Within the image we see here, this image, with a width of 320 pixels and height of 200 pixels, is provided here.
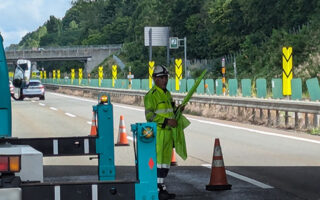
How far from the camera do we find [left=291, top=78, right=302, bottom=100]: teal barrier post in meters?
23.1

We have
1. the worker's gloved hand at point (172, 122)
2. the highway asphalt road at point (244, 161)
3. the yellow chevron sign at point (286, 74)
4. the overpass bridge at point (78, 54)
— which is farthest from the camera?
the overpass bridge at point (78, 54)

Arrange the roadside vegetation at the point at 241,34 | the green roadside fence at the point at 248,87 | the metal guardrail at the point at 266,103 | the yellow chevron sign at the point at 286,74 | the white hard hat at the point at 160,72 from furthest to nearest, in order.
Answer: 1. the roadside vegetation at the point at 241,34
2. the yellow chevron sign at the point at 286,74
3. the green roadside fence at the point at 248,87
4. the metal guardrail at the point at 266,103
5. the white hard hat at the point at 160,72

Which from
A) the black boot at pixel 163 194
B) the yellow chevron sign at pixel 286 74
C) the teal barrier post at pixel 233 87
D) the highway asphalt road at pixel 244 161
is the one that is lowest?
the highway asphalt road at pixel 244 161

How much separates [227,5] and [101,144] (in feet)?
253

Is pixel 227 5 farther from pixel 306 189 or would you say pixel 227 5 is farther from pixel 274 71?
pixel 306 189

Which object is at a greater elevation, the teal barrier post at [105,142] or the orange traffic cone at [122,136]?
the teal barrier post at [105,142]

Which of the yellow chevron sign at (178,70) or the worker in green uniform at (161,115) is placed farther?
the yellow chevron sign at (178,70)

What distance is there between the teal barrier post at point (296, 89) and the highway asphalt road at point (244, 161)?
1.76 meters

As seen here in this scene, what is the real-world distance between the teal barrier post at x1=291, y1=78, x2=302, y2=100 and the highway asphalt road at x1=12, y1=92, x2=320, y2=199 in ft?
5.76

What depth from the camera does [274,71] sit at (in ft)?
187

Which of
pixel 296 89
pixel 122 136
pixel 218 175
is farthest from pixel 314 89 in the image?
pixel 218 175

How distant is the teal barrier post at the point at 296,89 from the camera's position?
75.9ft

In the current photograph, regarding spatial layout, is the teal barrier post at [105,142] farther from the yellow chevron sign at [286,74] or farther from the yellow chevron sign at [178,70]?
the yellow chevron sign at [178,70]

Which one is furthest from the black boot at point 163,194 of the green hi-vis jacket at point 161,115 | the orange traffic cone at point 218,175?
the orange traffic cone at point 218,175
